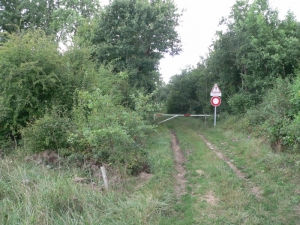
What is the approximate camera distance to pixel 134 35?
1983 centimetres

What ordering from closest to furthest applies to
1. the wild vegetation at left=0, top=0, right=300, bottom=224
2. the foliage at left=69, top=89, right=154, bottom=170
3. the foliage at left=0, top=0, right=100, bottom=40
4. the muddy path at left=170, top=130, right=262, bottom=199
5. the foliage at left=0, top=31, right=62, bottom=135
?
the wild vegetation at left=0, top=0, right=300, bottom=224
the muddy path at left=170, top=130, right=262, bottom=199
the foliage at left=69, top=89, right=154, bottom=170
the foliage at left=0, top=31, right=62, bottom=135
the foliage at left=0, top=0, right=100, bottom=40

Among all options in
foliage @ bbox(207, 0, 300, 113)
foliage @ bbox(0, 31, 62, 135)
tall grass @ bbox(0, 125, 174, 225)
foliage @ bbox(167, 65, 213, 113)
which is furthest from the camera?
foliage @ bbox(167, 65, 213, 113)

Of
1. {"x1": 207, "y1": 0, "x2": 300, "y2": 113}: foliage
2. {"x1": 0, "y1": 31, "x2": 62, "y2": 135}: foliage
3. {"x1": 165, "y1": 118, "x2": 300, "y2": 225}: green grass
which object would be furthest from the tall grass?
{"x1": 207, "y1": 0, "x2": 300, "y2": 113}: foliage

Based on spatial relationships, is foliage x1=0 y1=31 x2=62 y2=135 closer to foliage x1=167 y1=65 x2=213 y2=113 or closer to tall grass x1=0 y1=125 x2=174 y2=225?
tall grass x1=0 y1=125 x2=174 y2=225

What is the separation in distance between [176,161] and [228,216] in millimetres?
4523

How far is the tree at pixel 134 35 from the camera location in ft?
63.0

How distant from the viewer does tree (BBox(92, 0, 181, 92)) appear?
19203 millimetres

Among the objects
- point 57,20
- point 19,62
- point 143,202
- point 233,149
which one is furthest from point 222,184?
point 57,20

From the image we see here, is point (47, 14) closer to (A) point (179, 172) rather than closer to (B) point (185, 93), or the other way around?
(B) point (185, 93)

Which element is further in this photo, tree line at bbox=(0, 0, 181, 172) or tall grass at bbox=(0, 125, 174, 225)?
tree line at bbox=(0, 0, 181, 172)

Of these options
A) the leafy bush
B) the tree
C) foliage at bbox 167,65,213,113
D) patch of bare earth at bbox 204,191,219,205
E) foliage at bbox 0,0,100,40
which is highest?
foliage at bbox 0,0,100,40

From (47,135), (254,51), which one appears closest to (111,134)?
(47,135)

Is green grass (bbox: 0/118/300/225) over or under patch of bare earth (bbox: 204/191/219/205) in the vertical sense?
Result: over

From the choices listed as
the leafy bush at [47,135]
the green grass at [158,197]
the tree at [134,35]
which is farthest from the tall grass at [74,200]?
the tree at [134,35]
